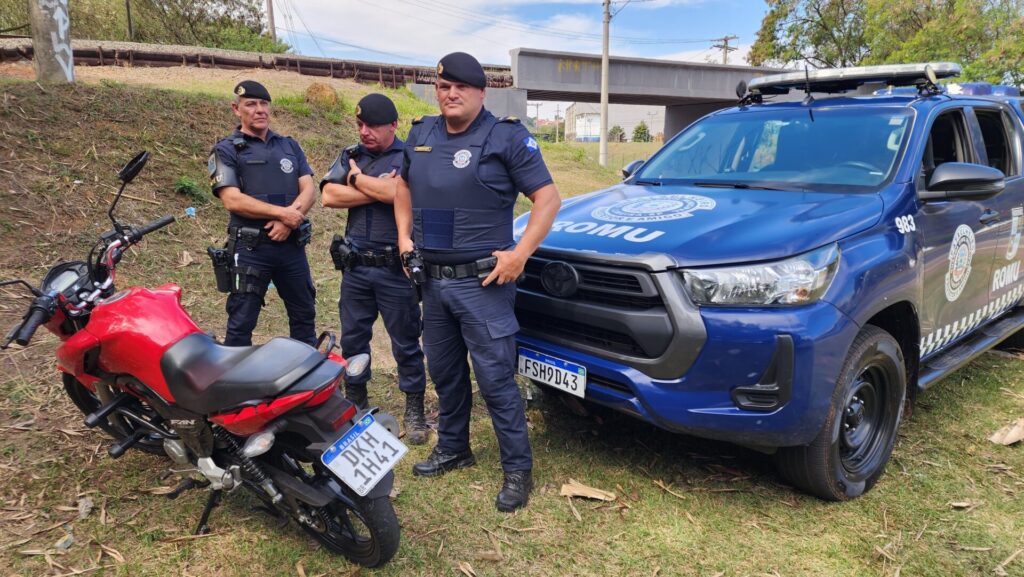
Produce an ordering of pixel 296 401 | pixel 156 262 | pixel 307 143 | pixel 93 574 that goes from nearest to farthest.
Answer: pixel 296 401 < pixel 93 574 < pixel 156 262 < pixel 307 143

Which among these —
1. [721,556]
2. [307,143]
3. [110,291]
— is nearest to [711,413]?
[721,556]

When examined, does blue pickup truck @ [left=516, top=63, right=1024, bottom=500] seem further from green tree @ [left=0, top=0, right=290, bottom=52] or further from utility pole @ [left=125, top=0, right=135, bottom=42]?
utility pole @ [left=125, top=0, right=135, bottom=42]

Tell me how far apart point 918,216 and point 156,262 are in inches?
230

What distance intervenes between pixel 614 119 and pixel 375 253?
233ft

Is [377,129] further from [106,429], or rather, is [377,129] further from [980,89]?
[980,89]

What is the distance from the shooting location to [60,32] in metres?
7.56

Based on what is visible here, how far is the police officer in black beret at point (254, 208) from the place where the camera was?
345 centimetres

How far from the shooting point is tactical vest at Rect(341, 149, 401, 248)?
3.30m

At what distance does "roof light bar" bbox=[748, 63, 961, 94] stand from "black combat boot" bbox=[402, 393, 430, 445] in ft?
9.48

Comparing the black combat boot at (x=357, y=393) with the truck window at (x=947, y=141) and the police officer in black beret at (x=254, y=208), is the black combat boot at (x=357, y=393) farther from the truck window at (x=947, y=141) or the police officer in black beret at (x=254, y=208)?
the truck window at (x=947, y=141)

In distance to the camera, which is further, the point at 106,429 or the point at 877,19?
the point at 877,19

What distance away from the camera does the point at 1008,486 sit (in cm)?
286

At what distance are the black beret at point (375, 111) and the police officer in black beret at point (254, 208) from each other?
633mm

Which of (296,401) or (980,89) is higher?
(980,89)
